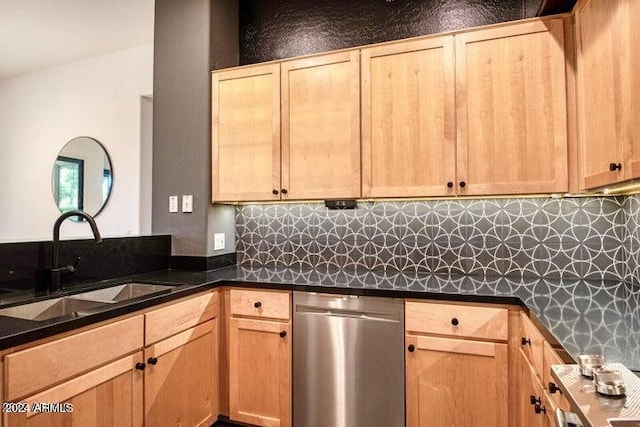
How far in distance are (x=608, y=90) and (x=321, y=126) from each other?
1363 mm

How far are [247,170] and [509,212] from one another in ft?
5.23

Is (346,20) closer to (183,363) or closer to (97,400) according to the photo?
(183,363)

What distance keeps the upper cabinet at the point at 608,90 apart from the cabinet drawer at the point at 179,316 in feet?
6.33

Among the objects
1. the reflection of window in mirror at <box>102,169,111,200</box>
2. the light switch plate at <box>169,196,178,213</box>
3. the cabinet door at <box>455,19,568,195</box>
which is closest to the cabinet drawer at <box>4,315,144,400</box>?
the light switch plate at <box>169,196,178,213</box>

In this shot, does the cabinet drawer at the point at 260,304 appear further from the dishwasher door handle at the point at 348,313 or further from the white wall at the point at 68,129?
the white wall at the point at 68,129

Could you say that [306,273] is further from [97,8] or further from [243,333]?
[97,8]

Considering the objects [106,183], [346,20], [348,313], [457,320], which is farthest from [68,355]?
[106,183]

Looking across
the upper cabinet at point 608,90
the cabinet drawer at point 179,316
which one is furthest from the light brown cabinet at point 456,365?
the cabinet drawer at point 179,316

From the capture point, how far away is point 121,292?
2074mm

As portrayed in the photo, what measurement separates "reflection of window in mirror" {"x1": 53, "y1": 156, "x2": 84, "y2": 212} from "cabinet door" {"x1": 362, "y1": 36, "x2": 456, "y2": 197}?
309 cm

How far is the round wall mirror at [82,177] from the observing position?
141 inches

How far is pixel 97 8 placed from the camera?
291 centimetres

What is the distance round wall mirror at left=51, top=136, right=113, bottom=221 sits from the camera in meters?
3.59

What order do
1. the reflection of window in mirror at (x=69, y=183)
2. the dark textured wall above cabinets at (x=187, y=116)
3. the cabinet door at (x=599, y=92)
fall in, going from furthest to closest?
the reflection of window in mirror at (x=69, y=183) < the dark textured wall above cabinets at (x=187, y=116) < the cabinet door at (x=599, y=92)
